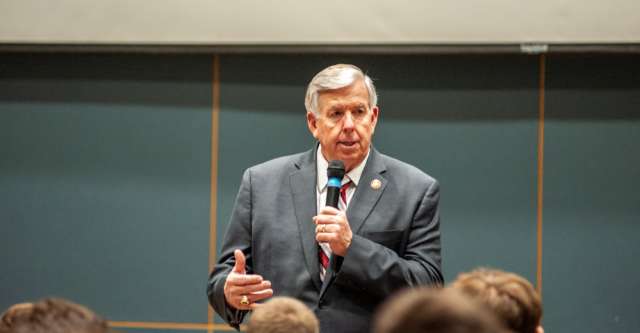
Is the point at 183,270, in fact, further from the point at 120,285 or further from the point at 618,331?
the point at 618,331

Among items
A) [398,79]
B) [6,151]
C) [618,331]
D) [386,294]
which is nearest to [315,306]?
[386,294]

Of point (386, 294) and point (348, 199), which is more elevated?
point (348, 199)

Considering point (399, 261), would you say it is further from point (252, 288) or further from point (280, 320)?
point (280, 320)

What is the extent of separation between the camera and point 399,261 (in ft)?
7.55

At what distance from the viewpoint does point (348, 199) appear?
98.4 inches

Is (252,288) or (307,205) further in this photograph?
(307,205)

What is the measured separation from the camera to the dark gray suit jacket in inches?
90.7

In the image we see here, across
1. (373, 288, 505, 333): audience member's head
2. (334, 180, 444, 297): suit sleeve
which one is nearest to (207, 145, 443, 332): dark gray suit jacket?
(334, 180, 444, 297): suit sleeve

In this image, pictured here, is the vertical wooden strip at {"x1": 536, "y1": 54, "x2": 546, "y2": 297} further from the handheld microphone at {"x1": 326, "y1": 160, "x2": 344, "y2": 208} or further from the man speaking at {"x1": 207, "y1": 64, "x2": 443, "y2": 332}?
the handheld microphone at {"x1": 326, "y1": 160, "x2": 344, "y2": 208}

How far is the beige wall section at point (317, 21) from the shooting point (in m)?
3.85

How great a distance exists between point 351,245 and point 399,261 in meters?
0.15

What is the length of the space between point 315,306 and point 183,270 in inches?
75.2

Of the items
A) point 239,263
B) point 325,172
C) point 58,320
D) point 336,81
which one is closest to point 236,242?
point 239,263

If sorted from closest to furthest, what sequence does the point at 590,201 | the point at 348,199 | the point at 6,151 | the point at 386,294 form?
the point at 386,294 → the point at 348,199 → the point at 590,201 → the point at 6,151
